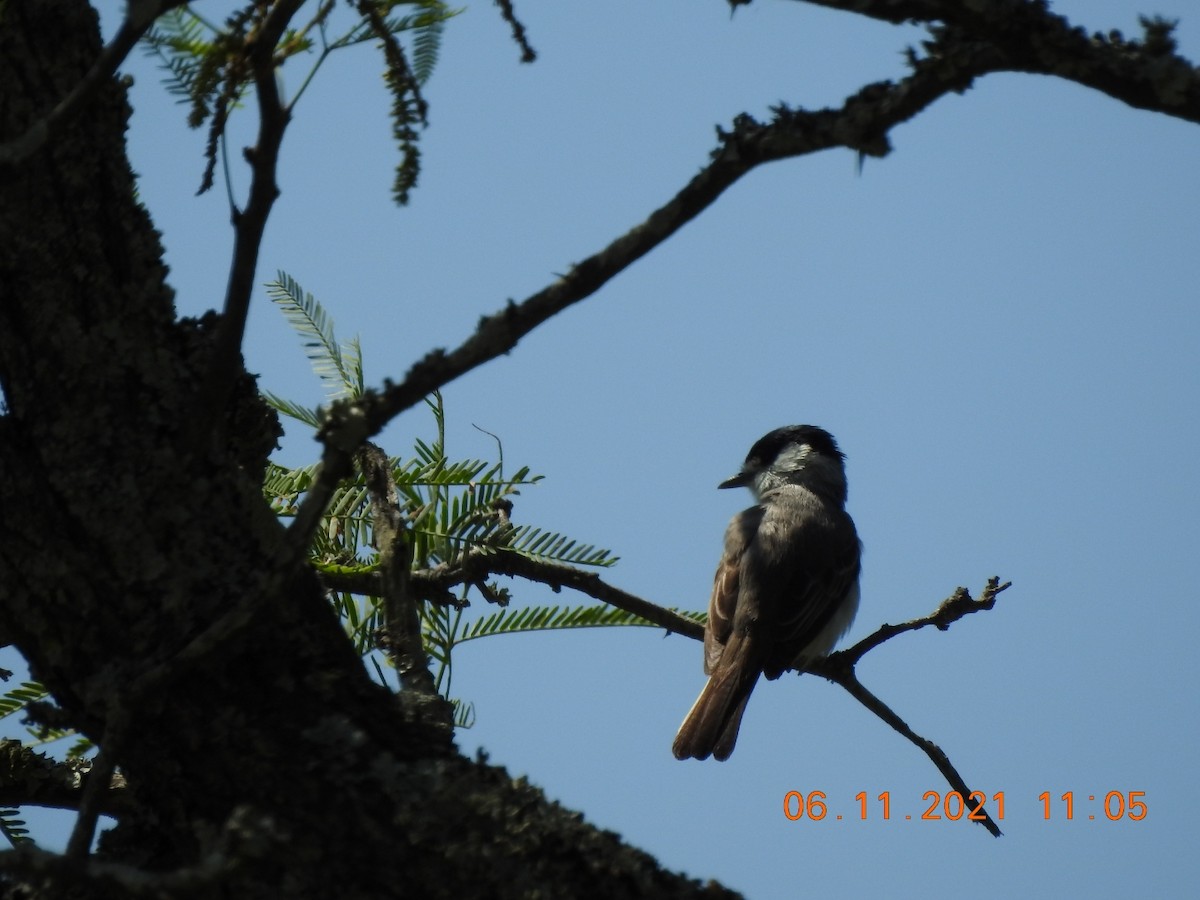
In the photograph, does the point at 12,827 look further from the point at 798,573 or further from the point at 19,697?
the point at 798,573

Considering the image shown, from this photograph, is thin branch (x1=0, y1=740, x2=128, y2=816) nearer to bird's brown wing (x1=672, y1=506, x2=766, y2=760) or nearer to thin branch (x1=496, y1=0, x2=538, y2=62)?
thin branch (x1=496, y1=0, x2=538, y2=62)

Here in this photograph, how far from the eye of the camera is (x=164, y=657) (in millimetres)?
2152

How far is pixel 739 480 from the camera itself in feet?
27.7

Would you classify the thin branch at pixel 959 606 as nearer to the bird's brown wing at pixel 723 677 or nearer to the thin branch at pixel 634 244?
the bird's brown wing at pixel 723 677

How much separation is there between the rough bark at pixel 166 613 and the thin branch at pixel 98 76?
0.15 meters

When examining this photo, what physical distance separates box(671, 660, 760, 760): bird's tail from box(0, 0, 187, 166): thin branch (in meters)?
4.42

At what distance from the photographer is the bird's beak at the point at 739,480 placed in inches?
332

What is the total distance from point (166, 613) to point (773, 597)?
462cm

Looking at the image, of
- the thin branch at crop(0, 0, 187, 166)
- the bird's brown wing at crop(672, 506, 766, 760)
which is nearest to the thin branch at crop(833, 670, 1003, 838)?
the bird's brown wing at crop(672, 506, 766, 760)

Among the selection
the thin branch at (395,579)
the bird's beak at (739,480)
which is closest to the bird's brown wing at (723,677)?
the bird's beak at (739,480)

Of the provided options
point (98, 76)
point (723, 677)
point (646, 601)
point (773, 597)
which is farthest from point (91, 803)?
point (773, 597)

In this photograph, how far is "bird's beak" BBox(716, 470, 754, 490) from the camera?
332 inches

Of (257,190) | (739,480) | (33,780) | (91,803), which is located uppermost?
(739,480)

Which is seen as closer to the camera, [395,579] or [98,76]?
[98,76]
